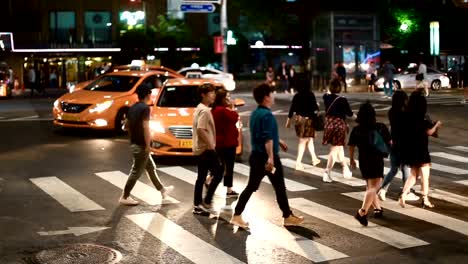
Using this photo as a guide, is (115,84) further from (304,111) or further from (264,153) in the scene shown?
(264,153)

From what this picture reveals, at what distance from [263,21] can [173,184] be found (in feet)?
126

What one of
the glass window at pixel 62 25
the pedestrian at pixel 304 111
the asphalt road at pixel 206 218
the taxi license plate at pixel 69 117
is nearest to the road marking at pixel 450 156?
the asphalt road at pixel 206 218

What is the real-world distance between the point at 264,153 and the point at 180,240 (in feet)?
4.74

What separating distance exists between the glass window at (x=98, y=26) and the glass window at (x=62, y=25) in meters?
1.04

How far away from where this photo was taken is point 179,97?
52.7 feet

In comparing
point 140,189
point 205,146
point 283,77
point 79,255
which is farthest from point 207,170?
point 283,77

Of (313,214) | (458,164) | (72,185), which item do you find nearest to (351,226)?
(313,214)

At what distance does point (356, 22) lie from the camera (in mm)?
39469

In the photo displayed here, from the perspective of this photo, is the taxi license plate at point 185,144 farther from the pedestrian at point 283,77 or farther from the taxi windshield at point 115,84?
the pedestrian at point 283,77

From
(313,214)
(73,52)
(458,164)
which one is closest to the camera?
(313,214)

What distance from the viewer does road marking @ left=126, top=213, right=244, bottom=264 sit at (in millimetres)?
7891

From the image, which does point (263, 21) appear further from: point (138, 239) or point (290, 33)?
point (138, 239)

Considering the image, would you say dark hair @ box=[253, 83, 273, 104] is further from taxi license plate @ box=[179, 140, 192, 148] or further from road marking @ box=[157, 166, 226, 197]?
taxi license plate @ box=[179, 140, 192, 148]

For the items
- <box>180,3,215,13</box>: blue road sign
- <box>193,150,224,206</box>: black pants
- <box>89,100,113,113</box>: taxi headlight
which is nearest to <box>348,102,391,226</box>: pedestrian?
<box>193,150,224,206</box>: black pants
